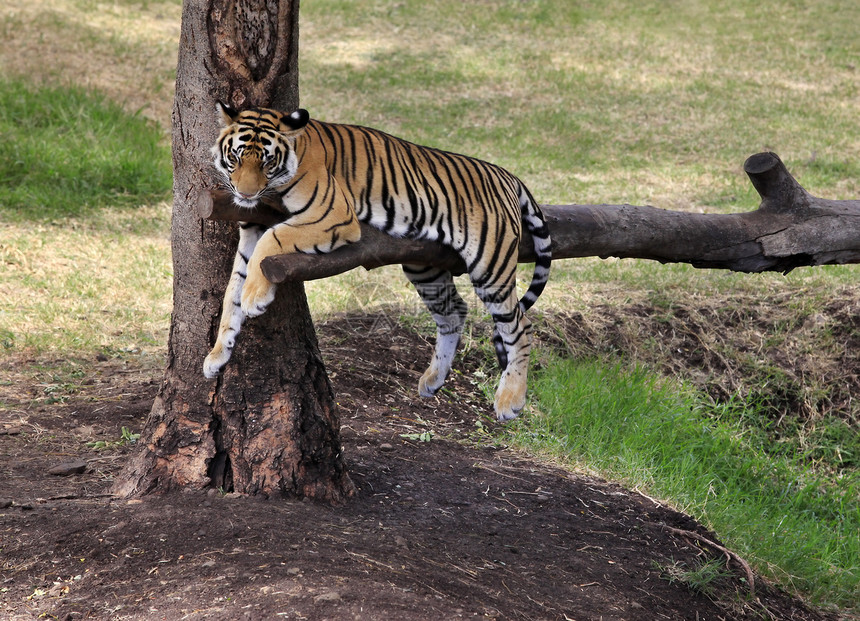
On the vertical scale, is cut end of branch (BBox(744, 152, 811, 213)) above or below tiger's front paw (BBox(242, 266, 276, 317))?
above

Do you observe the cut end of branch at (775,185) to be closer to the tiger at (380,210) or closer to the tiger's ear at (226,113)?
the tiger at (380,210)

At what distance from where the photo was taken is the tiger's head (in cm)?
297

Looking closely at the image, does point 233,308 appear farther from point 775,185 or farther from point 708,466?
point 708,466

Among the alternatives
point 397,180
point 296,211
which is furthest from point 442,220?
point 296,211

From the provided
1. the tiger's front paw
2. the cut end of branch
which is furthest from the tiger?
the cut end of branch

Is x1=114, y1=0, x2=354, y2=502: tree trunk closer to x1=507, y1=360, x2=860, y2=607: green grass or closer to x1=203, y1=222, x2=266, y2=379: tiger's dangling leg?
x1=203, y1=222, x2=266, y2=379: tiger's dangling leg

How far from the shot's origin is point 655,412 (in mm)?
5242

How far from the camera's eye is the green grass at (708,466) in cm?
443

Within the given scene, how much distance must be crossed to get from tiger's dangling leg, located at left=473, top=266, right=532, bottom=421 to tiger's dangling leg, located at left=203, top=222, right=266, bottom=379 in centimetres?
108

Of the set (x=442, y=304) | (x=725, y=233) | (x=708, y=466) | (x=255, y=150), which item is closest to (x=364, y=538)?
(x=442, y=304)

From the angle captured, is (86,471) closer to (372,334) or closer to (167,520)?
(167,520)

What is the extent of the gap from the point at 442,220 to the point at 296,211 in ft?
2.38

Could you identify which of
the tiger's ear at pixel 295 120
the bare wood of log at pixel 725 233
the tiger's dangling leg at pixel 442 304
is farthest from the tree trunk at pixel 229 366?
the tiger's dangling leg at pixel 442 304

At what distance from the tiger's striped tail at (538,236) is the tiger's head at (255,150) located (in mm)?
1238
